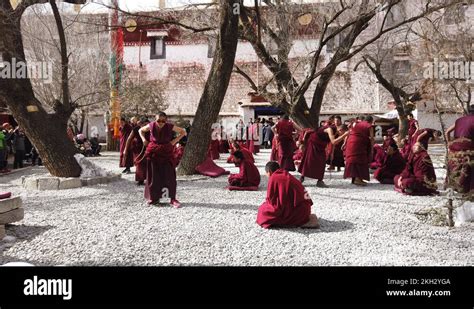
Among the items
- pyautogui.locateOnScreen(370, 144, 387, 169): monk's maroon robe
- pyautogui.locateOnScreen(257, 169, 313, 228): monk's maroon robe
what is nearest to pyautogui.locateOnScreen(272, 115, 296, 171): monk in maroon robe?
pyautogui.locateOnScreen(370, 144, 387, 169): monk's maroon robe

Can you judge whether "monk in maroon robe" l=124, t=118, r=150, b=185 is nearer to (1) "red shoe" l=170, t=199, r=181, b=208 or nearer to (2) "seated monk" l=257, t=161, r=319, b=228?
(1) "red shoe" l=170, t=199, r=181, b=208

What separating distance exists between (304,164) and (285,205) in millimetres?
3817

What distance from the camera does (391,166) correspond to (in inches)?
380

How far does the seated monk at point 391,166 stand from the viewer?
959 cm

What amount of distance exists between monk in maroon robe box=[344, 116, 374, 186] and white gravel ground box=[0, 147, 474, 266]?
1472 millimetres

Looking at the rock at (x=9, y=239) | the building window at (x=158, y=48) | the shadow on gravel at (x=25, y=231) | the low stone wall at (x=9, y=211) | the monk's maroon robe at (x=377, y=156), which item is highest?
the building window at (x=158, y=48)

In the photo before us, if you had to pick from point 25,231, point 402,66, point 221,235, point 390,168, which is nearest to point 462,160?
point 221,235

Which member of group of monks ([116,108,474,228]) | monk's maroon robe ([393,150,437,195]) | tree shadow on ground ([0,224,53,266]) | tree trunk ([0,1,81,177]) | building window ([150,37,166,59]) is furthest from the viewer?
building window ([150,37,166,59])

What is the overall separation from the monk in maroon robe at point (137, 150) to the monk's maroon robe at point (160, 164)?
6.97 feet

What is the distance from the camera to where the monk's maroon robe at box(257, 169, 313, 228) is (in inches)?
209

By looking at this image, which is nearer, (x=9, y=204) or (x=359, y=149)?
(x=9, y=204)

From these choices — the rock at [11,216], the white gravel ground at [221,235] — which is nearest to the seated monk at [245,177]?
the white gravel ground at [221,235]

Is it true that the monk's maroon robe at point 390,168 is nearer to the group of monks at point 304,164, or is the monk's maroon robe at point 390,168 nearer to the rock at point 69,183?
the group of monks at point 304,164

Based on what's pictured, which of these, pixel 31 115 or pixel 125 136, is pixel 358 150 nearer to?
pixel 125 136
